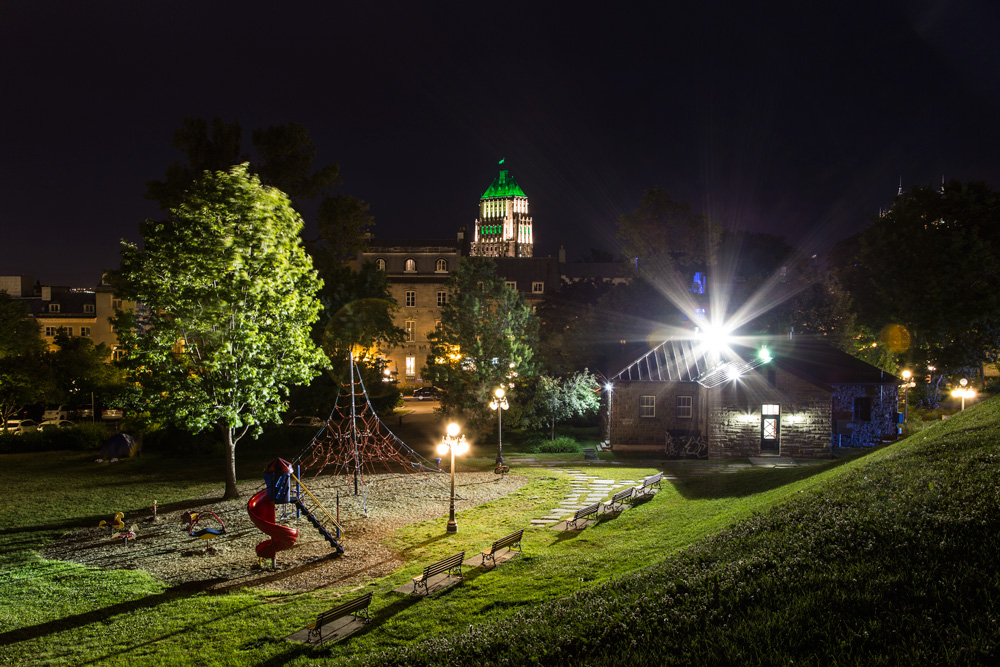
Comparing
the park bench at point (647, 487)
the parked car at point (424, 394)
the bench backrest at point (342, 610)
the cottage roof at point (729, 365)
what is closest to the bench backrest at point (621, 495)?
the park bench at point (647, 487)

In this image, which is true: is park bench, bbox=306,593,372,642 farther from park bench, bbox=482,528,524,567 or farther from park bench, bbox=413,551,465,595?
park bench, bbox=482,528,524,567

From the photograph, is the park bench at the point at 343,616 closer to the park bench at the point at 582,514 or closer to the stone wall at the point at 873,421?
the park bench at the point at 582,514

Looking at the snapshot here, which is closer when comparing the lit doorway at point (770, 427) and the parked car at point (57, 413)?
the lit doorway at point (770, 427)

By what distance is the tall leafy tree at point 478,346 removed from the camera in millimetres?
33938

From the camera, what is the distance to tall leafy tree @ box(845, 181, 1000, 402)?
3241 cm

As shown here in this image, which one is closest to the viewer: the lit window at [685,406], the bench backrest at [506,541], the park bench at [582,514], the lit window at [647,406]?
the bench backrest at [506,541]

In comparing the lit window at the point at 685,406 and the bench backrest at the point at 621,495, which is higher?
the lit window at the point at 685,406

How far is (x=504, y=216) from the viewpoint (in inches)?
6609

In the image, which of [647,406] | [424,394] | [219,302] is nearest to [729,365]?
[647,406]

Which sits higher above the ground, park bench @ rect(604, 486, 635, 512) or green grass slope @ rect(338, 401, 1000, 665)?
green grass slope @ rect(338, 401, 1000, 665)

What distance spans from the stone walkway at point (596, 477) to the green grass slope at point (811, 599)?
877cm

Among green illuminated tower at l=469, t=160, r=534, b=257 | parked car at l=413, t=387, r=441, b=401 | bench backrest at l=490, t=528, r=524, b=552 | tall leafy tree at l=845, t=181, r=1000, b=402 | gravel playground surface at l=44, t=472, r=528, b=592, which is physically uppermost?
green illuminated tower at l=469, t=160, r=534, b=257

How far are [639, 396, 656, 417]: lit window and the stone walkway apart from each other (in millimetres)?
3683

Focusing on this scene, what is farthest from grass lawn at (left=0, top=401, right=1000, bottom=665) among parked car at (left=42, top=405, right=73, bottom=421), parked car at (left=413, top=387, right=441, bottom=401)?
parked car at (left=413, top=387, right=441, bottom=401)
